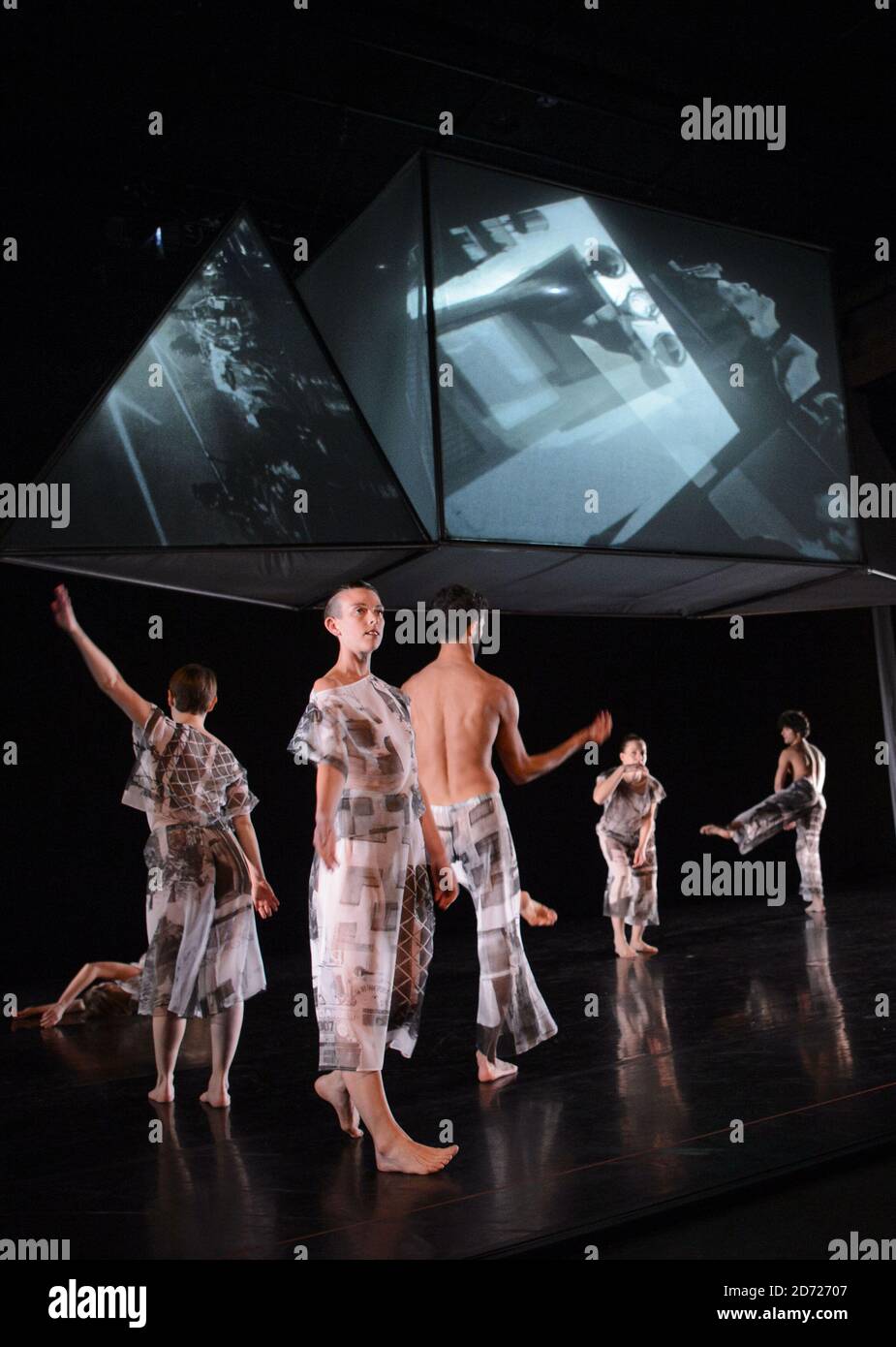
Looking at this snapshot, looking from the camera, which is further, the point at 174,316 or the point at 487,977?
the point at 174,316

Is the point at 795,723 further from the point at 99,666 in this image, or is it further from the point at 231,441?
the point at 99,666

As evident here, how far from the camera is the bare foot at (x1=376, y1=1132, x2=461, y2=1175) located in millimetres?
2541

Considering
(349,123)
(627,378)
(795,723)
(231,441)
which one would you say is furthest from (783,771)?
(231,441)

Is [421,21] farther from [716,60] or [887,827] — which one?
[887,827]

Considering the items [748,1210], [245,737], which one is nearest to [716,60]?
[245,737]

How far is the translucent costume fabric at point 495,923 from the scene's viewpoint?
3.46m

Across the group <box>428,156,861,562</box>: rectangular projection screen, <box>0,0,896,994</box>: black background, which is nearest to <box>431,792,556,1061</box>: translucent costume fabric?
<box>428,156,861,562</box>: rectangular projection screen

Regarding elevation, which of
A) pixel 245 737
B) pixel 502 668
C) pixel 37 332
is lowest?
pixel 245 737

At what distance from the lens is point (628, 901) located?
20.0ft

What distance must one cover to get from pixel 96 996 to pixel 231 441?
8.49 ft

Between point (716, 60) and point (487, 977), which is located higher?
point (716, 60)

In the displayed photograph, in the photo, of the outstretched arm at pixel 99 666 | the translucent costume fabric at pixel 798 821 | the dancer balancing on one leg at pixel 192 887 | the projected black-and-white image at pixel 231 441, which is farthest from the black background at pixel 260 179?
the dancer balancing on one leg at pixel 192 887

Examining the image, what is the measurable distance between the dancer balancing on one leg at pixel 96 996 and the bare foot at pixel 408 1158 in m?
2.66

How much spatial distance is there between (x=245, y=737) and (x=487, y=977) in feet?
12.5
